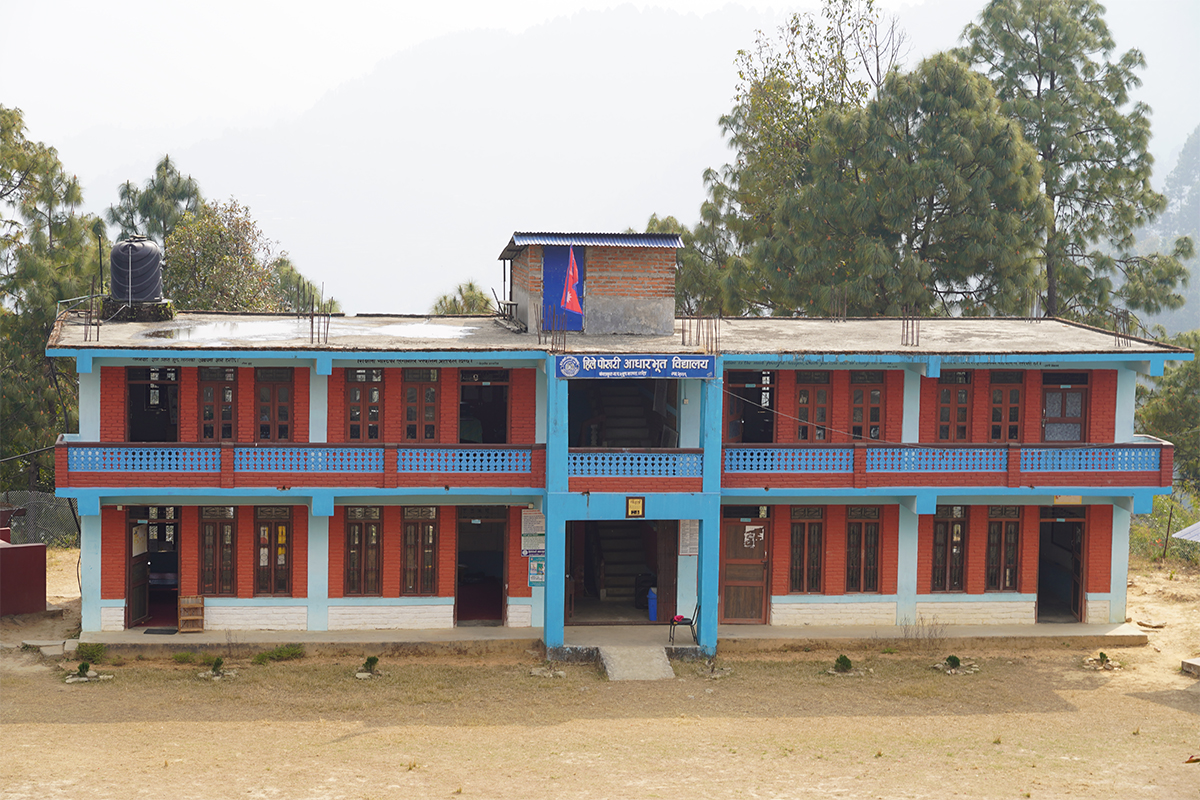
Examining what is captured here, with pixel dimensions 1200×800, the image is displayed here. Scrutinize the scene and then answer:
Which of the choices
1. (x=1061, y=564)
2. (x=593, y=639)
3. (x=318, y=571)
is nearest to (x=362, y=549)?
(x=318, y=571)

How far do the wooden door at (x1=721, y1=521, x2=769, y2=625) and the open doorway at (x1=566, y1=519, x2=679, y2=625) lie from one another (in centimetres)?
117

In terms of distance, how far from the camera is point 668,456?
27000mm

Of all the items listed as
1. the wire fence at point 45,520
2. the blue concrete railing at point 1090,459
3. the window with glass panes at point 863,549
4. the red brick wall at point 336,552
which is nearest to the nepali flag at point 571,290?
the red brick wall at point 336,552

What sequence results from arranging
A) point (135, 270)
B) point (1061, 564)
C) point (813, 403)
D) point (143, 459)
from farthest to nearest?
1. point (1061, 564)
2. point (135, 270)
3. point (813, 403)
4. point (143, 459)

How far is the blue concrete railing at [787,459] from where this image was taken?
91.4 ft

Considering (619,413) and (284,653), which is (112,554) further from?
(619,413)

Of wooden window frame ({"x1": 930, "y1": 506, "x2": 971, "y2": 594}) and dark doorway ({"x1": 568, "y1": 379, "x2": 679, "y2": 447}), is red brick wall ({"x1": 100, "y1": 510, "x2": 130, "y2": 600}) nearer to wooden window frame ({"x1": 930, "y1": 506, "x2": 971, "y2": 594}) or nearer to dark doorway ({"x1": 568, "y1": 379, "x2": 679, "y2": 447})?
dark doorway ({"x1": 568, "y1": 379, "x2": 679, "y2": 447})

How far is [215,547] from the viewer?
28047 millimetres

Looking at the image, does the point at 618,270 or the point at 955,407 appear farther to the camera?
the point at 618,270

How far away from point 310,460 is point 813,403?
36.1 ft

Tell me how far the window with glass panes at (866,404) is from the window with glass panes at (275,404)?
1231cm

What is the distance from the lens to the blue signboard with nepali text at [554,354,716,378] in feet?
85.1

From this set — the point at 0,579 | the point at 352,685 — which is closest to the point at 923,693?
the point at 352,685

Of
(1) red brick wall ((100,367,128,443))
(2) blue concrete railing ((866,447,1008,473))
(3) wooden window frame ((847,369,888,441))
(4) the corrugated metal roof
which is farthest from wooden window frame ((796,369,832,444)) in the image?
(1) red brick wall ((100,367,128,443))
